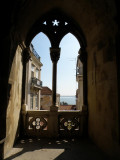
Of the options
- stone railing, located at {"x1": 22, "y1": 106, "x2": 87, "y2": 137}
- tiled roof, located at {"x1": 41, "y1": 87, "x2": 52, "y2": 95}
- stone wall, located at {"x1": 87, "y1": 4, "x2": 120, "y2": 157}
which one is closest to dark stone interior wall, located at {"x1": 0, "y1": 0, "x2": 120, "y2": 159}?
stone wall, located at {"x1": 87, "y1": 4, "x2": 120, "y2": 157}

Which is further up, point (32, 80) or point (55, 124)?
point (32, 80)

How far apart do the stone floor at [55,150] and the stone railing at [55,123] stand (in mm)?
280

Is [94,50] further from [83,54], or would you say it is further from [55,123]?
[55,123]

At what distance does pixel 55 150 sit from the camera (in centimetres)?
283

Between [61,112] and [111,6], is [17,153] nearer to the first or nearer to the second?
[61,112]

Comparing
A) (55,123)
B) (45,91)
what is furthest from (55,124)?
(45,91)

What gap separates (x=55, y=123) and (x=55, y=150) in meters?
0.95

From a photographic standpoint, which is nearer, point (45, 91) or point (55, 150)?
point (55, 150)

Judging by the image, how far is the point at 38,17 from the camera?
13.1ft

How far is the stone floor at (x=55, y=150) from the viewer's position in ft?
8.19

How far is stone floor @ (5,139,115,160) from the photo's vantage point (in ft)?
8.19

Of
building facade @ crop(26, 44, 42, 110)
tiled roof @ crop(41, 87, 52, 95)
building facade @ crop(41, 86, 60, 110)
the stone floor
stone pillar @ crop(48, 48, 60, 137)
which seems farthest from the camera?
tiled roof @ crop(41, 87, 52, 95)

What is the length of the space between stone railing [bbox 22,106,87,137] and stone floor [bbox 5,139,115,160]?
0.28 metres

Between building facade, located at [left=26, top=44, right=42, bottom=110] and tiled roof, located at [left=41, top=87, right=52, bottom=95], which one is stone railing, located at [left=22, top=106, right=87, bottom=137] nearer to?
building facade, located at [left=26, top=44, right=42, bottom=110]
